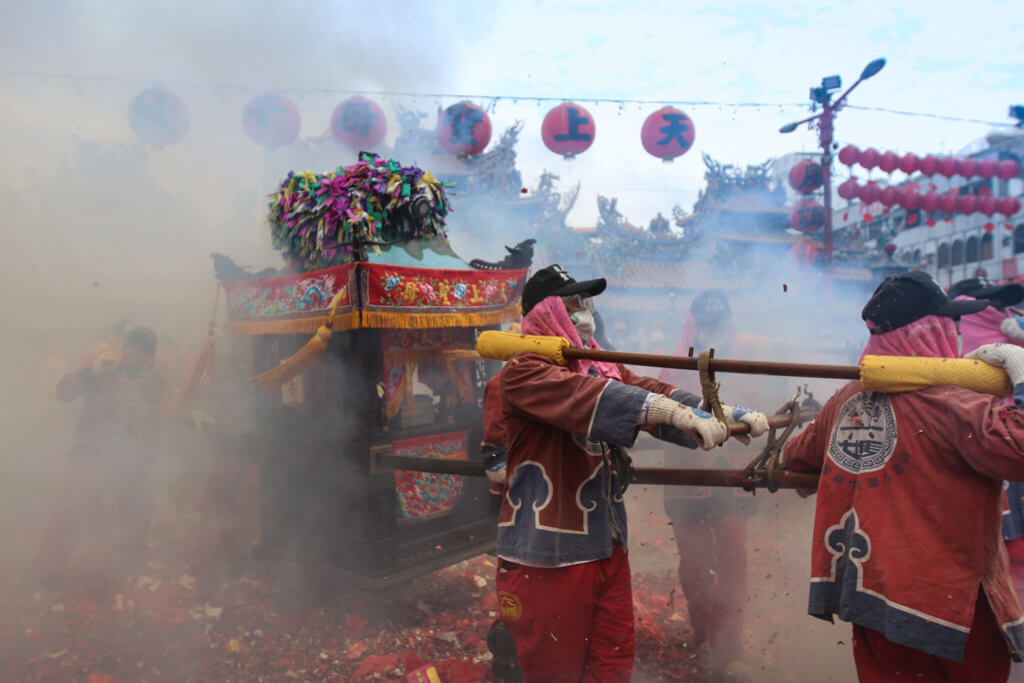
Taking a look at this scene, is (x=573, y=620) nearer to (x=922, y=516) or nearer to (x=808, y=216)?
(x=922, y=516)

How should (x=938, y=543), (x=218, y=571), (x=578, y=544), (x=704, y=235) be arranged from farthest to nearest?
(x=704, y=235) < (x=218, y=571) < (x=578, y=544) < (x=938, y=543)

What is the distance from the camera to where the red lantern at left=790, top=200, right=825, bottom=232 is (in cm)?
1859

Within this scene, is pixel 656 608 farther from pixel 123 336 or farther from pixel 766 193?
pixel 766 193

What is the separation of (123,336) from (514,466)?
15.3 ft

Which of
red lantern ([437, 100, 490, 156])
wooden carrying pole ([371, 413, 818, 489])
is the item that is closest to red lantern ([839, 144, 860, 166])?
red lantern ([437, 100, 490, 156])

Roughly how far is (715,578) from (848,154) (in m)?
16.5

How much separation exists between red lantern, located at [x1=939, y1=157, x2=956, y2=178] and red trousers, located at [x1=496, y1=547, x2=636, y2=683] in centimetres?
2046

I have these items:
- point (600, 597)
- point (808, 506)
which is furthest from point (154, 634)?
point (808, 506)

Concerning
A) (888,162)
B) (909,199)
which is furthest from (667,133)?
(909,199)

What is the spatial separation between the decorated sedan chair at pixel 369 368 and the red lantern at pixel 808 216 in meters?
16.4

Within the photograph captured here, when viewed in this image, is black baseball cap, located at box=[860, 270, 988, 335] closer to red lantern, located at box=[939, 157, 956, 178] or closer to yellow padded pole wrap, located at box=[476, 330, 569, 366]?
yellow padded pole wrap, located at box=[476, 330, 569, 366]

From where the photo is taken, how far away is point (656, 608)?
458 cm

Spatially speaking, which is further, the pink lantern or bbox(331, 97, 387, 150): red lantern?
the pink lantern

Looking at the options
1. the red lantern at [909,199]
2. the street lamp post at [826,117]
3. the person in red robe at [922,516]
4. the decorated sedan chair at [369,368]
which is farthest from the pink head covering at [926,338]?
the red lantern at [909,199]
